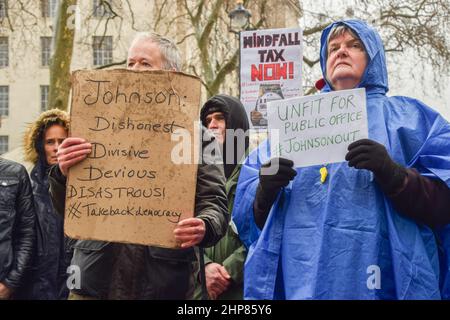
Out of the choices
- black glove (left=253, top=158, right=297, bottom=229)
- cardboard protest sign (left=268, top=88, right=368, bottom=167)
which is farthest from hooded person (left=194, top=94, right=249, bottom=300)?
cardboard protest sign (left=268, top=88, right=368, bottom=167)

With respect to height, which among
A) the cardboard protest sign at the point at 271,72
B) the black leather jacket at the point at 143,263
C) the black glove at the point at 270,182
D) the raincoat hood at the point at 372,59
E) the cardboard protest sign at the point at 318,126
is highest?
the cardboard protest sign at the point at 271,72

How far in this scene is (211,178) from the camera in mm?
3129

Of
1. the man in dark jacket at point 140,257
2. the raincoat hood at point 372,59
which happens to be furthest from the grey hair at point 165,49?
the raincoat hood at point 372,59

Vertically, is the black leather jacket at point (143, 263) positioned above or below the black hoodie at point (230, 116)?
below

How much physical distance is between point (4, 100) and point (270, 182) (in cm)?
4297

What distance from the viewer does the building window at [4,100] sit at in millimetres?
43406

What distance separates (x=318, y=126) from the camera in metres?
3.18

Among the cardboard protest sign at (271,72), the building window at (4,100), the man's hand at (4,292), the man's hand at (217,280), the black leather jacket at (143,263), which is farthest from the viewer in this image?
the building window at (4,100)

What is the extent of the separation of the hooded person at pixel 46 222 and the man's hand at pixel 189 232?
1.91 metres

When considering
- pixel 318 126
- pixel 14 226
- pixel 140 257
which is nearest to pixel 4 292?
pixel 14 226

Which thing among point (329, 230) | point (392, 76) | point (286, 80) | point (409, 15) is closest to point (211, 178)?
point (329, 230)

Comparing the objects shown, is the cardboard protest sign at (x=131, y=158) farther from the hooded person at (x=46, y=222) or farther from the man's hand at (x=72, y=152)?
the hooded person at (x=46, y=222)

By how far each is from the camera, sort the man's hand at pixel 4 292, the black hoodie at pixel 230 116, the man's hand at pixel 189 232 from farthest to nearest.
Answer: the black hoodie at pixel 230 116 → the man's hand at pixel 4 292 → the man's hand at pixel 189 232

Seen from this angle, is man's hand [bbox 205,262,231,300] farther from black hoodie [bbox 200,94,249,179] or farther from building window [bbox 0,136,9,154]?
building window [bbox 0,136,9,154]
